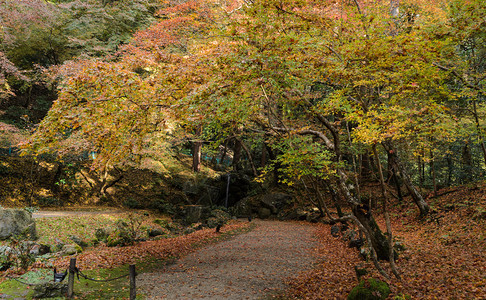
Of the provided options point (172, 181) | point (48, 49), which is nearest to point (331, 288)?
point (172, 181)

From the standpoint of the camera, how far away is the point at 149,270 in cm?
838

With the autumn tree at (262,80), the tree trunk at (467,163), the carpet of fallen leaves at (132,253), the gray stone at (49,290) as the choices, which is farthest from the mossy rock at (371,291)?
the tree trunk at (467,163)

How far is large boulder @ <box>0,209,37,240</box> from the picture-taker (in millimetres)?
9766

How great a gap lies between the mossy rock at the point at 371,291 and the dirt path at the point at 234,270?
7.33 feet

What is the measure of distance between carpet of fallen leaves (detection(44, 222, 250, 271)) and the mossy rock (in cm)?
673

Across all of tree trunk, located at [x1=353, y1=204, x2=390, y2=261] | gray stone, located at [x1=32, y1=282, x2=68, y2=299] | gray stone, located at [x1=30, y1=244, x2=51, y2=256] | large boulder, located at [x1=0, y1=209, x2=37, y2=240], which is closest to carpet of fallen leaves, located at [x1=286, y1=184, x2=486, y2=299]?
tree trunk, located at [x1=353, y1=204, x2=390, y2=261]

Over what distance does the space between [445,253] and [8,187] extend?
22915mm

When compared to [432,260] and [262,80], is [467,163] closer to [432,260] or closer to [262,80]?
[432,260]

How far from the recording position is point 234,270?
847 cm

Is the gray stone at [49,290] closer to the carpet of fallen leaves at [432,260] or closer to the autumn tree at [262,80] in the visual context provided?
the autumn tree at [262,80]

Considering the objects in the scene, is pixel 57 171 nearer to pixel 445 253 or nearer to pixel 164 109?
pixel 164 109

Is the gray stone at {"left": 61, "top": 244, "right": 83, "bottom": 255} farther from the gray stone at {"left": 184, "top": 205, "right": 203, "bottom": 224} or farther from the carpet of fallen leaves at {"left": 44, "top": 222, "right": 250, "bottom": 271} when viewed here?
the gray stone at {"left": 184, "top": 205, "right": 203, "bottom": 224}

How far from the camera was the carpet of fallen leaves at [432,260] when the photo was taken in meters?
5.84

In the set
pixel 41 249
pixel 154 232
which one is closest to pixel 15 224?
pixel 41 249
